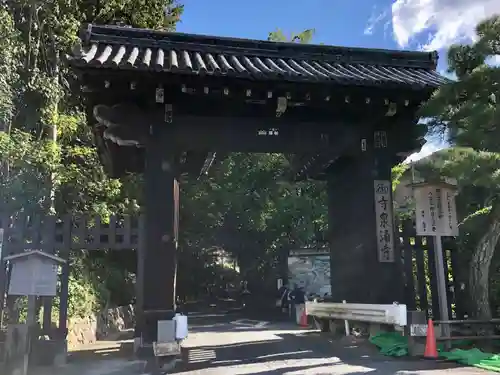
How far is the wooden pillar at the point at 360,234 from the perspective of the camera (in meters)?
8.45

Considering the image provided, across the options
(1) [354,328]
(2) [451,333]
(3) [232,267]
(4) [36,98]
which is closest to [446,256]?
(2) [451,333]

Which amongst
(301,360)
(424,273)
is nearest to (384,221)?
(424,273)

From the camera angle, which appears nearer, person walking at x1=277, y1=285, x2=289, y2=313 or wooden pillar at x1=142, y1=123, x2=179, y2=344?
wooden pillar at x1=142, y1=123, x2=179, y2=344

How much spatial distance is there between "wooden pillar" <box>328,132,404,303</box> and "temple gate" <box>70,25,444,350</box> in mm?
24

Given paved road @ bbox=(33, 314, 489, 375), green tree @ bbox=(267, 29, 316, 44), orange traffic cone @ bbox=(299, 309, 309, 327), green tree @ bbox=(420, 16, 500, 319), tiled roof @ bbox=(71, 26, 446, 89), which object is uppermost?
green tree @ bbox=(267, 29, 316, 44)

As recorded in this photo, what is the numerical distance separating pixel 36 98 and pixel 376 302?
388 inches

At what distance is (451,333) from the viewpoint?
8.20 meters

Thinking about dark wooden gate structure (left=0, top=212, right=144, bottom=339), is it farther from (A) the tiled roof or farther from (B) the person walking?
(B) the person walking

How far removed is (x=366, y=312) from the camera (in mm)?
8781

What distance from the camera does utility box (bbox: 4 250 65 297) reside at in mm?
7301

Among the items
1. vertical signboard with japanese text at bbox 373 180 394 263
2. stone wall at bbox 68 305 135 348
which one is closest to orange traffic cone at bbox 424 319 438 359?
vertical signboard with japanese text at bbox 373 180 394 263

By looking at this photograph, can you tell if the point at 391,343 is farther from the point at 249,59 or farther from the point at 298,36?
the point at 298,36

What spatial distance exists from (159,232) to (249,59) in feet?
12.1

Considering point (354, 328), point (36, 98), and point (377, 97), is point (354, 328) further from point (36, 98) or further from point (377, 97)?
point (36, 98)
